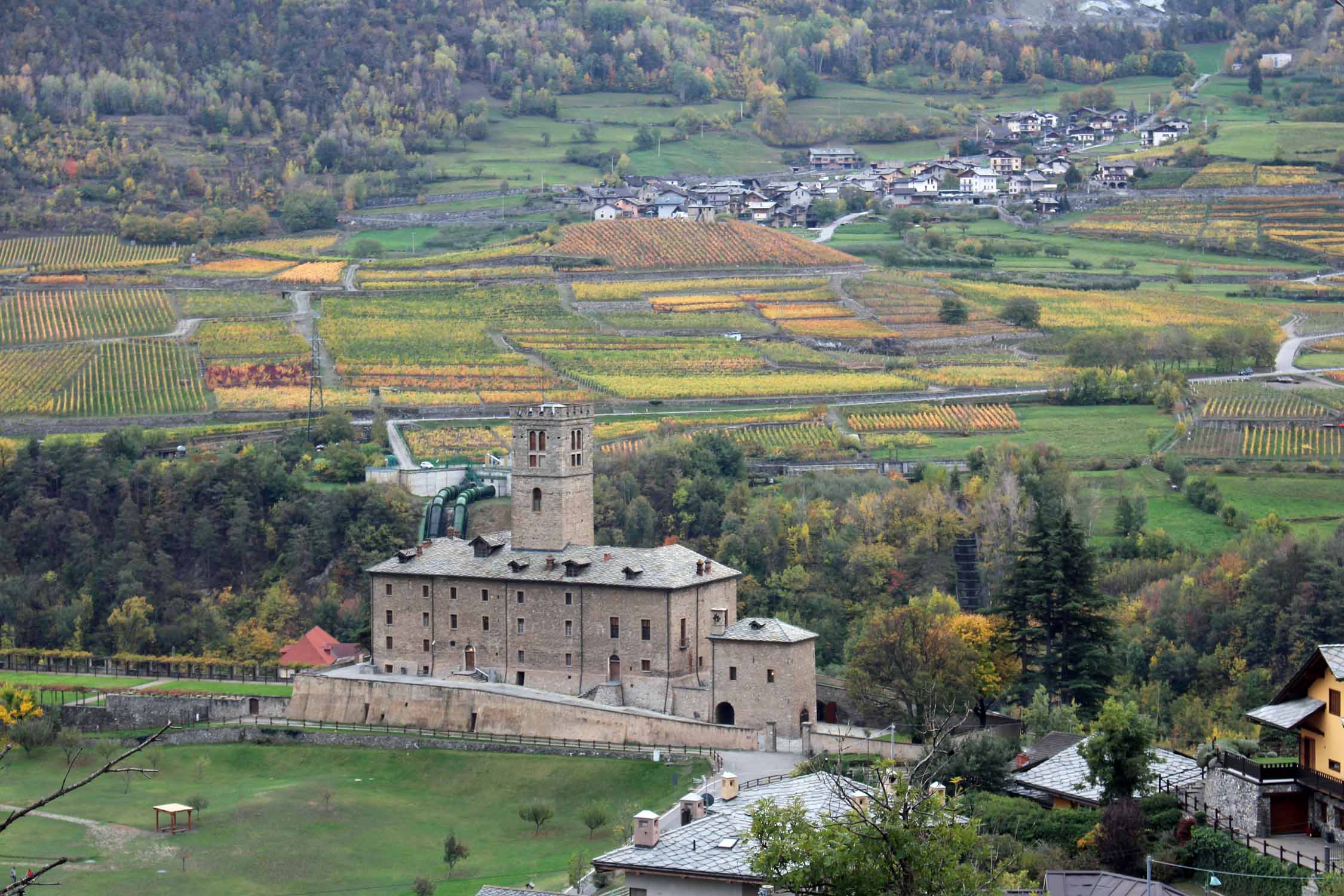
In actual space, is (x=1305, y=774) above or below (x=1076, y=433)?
above

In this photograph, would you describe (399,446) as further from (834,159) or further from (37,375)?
(834,159)

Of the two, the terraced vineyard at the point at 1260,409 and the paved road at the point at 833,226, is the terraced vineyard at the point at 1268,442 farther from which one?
the paved road at the point at 833,226

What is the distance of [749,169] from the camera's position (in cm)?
19100

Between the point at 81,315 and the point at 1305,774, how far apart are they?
101 meters

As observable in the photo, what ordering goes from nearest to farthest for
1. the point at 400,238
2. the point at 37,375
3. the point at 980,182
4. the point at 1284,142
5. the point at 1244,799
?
the point at 1244,799 < the point at 37,375 < the point at 400,238 < the point at 1284,142 < the point at 980,182

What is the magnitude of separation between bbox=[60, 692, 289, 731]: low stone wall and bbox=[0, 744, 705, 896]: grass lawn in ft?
8.81

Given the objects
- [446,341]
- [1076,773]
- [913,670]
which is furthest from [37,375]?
[1076,773]

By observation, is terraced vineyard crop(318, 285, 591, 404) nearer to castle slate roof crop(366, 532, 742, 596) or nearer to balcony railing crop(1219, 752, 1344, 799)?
castle slate roof crop(366, 532, 742, 596)

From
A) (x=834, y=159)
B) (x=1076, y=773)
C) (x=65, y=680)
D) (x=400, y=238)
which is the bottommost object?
(x=65, y=680)

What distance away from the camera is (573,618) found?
65.4 metres

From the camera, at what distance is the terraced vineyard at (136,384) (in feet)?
360

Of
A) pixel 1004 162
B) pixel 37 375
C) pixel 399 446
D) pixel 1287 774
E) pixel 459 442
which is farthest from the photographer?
pixel 1004 162

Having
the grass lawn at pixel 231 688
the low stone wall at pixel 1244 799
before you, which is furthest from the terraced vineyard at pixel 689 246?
the low stone wall at pixel 1244 799

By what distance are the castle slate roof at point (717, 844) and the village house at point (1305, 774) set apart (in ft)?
24.7
